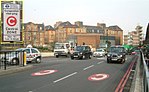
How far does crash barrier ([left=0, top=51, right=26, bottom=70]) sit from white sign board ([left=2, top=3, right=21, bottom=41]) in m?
1.40

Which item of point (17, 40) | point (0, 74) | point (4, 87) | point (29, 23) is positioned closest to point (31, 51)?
point (17, 40)

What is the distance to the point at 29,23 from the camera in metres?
150

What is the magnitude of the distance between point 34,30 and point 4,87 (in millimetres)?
140889

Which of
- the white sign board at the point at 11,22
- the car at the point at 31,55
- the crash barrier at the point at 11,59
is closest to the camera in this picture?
the crash barrier at the point at 11,59

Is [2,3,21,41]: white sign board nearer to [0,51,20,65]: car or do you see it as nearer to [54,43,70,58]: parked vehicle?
[0,51,20,65]: car

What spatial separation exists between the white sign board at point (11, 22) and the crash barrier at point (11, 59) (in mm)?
1401

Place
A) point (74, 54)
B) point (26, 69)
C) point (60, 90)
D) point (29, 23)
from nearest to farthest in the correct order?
point (60, 90), point (26, 69), point (74, 54), point (29, 23)

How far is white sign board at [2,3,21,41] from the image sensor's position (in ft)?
70.2

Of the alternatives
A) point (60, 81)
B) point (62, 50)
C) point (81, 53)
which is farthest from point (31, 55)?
point (62, 50)

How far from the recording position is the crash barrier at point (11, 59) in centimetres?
1884

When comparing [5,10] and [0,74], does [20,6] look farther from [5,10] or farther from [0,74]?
[0,74]

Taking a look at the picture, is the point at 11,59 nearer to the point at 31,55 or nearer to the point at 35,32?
the point at 31,55

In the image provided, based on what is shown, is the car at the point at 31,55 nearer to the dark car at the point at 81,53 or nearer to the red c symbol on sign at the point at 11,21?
the red c symbol on sign at the point at 11,21

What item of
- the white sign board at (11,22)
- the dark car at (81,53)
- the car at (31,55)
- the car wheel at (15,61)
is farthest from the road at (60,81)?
the dark car at (81,53)
